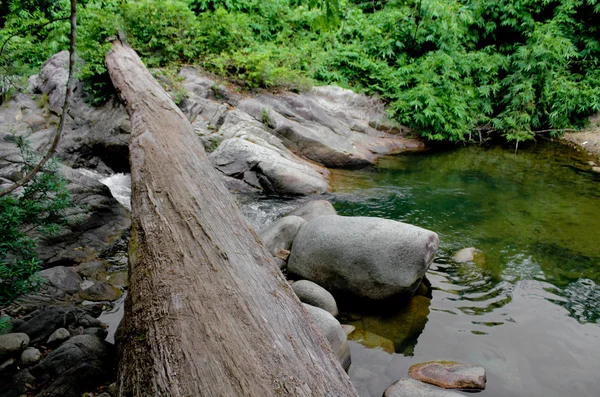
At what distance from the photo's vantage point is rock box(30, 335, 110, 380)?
8.52 ft

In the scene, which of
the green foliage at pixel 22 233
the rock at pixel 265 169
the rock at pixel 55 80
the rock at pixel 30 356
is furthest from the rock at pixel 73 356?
the rock at pixel 55 80

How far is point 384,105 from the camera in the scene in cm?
1120

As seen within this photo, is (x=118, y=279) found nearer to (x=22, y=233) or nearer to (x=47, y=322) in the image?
(x=47, y=322)

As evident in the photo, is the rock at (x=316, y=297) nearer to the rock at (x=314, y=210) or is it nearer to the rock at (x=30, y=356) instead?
the rock at (x=314, y=210)

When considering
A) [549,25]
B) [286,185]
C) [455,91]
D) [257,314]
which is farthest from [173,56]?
[549,25]

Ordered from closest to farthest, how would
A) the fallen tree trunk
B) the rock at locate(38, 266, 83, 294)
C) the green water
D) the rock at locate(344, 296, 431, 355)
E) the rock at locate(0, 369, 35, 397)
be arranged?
the fallen tree trunk → the rock at locate(0, 369, 35, 397) → the green water → the rock at locate(344, 296, 431, 355) → the rock at locate(38, 266, 83, 294)

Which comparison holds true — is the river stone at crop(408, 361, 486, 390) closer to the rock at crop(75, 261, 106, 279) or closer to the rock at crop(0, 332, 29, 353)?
the rock at crop(0, 332, 29, 353)

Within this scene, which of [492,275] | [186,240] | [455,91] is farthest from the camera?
[455,91]

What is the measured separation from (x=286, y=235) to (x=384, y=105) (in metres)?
7.36

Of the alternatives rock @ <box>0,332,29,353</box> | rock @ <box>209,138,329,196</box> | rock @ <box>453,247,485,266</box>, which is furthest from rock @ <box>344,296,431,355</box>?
rock @ <box>209,138,329,196</box>

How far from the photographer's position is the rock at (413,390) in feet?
8.94

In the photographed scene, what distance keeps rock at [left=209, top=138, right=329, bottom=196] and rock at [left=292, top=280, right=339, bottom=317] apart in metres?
3.15

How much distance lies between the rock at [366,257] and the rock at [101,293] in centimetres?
173

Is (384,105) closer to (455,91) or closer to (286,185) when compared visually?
(455,91)
